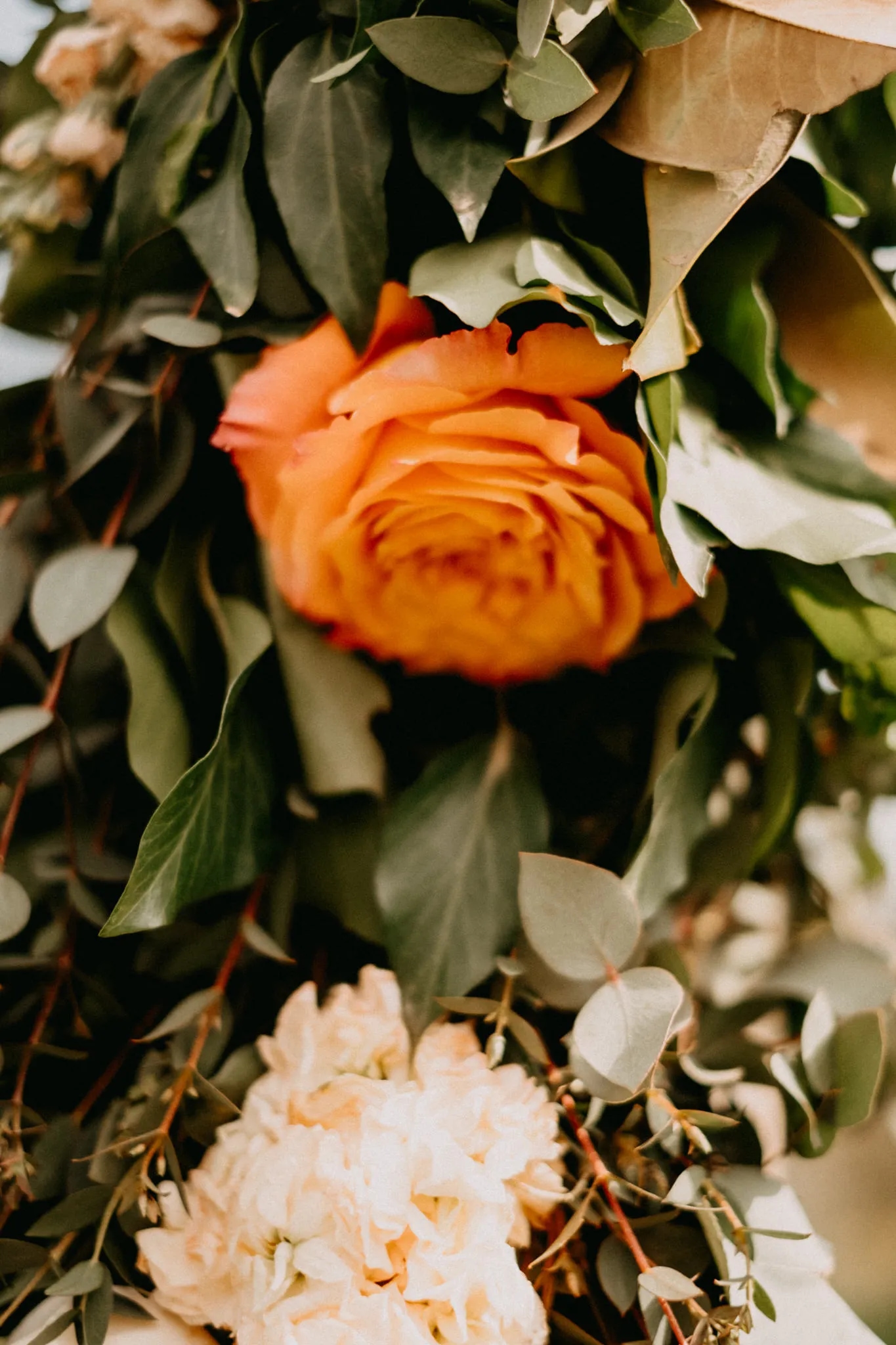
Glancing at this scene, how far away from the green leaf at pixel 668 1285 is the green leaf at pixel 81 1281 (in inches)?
6.5

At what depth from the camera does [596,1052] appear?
11.7 inches

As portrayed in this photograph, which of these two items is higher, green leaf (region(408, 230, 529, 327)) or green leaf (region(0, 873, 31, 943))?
green leaf (region(408, 230, 529, 327))

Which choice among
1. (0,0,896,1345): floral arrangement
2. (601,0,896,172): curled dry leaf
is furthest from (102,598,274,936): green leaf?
(601,0,896,172): curled dry leaf

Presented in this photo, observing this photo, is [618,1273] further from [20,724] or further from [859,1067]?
[20,724]

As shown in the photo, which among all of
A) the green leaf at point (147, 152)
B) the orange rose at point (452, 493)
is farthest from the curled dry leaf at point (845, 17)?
the green leaf at point (147, 152)

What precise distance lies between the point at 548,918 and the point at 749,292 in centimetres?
22

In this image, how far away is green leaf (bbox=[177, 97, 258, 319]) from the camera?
0.36 meters

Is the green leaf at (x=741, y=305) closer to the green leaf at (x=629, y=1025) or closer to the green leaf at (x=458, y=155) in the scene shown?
the green leaf at (x=458, y=155)

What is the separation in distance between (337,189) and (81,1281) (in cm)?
36

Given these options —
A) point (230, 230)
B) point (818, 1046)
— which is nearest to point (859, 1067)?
point (818, 1046)

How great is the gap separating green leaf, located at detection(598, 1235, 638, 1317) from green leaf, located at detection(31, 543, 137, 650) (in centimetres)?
26

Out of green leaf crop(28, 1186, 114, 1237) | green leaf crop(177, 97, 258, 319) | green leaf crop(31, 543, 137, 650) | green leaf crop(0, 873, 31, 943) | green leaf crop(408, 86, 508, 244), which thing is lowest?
green leaf crop(28, 1186, 114, 1237)

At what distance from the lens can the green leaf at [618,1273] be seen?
1.03 feet

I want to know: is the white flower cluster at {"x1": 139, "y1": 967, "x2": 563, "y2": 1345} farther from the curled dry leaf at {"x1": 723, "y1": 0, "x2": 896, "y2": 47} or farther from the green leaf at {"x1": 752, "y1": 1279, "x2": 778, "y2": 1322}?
the curled dry leaf at {"x1": 723, "y1": 0, "x2": 896, "y2": 47}
